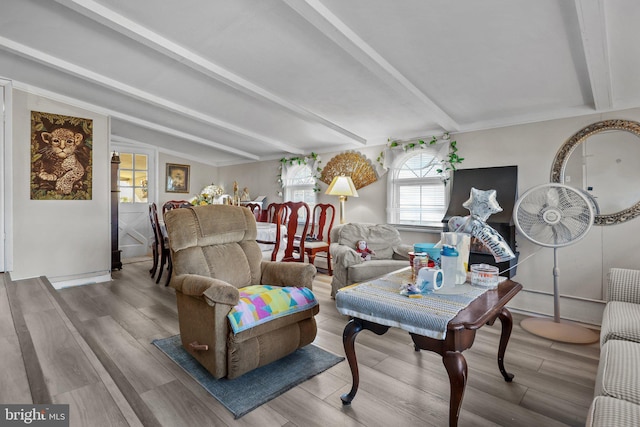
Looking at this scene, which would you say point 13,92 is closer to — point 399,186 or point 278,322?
point 278,322

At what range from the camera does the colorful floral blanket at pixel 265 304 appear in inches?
76.4

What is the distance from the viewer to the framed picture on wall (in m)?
7.11

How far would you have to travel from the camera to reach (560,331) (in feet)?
9.24

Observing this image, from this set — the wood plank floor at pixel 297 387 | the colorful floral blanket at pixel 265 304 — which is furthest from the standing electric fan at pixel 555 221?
the colorful floral blanket at pixel 265 304

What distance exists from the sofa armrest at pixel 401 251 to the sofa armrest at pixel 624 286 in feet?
5.39

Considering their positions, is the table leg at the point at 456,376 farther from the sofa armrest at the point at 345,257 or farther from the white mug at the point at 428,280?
the sofa armrest at the point at 345,257

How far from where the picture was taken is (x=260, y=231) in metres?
4.25

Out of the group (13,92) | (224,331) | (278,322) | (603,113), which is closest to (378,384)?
(278,322)

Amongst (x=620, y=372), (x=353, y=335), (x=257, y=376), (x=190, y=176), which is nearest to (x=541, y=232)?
(x=620, y=372)

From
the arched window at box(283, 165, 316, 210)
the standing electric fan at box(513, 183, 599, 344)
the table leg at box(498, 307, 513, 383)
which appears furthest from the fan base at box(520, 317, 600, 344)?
the arched window at box(283, 165, 316, 210)

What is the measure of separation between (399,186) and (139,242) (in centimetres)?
546

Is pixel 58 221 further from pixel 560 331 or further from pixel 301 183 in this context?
pixel 560 331

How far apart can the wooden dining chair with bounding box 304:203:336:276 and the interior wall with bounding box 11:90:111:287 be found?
294cm

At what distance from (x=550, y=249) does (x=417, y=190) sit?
5.33ft
